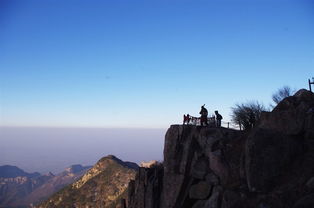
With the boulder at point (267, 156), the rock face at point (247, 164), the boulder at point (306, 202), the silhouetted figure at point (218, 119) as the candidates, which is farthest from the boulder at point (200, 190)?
the boulder at point (306, 202)

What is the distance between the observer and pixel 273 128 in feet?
95.5

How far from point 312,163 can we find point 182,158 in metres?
16.8

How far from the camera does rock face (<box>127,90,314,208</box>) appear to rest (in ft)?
81.4

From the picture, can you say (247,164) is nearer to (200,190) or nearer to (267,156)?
(267,156)

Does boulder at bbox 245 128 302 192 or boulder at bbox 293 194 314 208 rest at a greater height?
boulder at bbox 245 128 302 192

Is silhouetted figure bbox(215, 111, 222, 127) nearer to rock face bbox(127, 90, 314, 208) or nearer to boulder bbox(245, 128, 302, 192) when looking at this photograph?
rock face bbox(127, 90, 314, 208)

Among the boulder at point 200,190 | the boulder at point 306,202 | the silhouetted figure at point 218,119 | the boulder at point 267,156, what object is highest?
the silhouetted figure at point 218,119

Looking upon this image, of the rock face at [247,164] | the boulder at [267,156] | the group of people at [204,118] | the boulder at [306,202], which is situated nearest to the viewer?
the boulder at [306,202]

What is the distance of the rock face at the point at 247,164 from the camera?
24812 millimetres

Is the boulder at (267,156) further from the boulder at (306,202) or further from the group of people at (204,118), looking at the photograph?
the group of people at (204,118)

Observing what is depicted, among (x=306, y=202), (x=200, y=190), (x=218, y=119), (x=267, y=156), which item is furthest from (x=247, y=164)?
(x=218, y=119)

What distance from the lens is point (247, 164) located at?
27.3m

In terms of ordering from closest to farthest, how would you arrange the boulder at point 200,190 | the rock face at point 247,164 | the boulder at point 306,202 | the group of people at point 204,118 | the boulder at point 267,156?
the boulder at point 306,202
the rock face at point 247,164
the boulder at point 267,156
the boulder at point 200,190
the group of people at point 204,118

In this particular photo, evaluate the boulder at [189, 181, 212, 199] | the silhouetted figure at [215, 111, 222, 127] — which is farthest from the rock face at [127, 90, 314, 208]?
the silhouetted figure at [215, 111, 222, 127]
